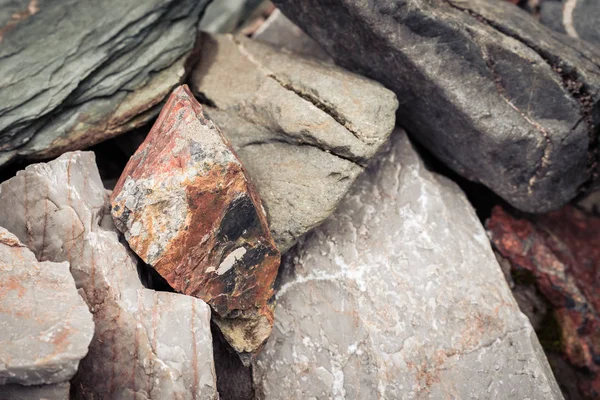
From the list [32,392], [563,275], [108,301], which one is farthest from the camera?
[563,275]

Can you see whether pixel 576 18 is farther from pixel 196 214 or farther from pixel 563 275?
pixel 196 214

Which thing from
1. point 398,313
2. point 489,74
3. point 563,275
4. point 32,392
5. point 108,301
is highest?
point 489,74

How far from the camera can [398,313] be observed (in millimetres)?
2400

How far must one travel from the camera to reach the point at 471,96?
96.3 inches

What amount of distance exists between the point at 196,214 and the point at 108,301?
45 centimetres

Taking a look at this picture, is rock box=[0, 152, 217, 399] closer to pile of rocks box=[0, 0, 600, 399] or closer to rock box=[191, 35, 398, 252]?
pile of rocks box=[0, 0, 600, 399]

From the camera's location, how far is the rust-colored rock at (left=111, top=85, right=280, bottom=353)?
1958 mm

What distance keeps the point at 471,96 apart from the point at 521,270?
3.63ft

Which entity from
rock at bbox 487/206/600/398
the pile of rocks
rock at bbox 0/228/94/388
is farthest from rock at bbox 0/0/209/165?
rock at bbox 487/206/600/398

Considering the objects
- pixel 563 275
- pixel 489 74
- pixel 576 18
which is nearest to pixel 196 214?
pixel 489 74

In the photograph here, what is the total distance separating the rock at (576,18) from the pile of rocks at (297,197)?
3cm

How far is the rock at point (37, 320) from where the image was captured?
5.24 feet

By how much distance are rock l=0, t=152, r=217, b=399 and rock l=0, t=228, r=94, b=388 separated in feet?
0.44

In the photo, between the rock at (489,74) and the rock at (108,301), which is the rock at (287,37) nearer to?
the rock at (489,74)
